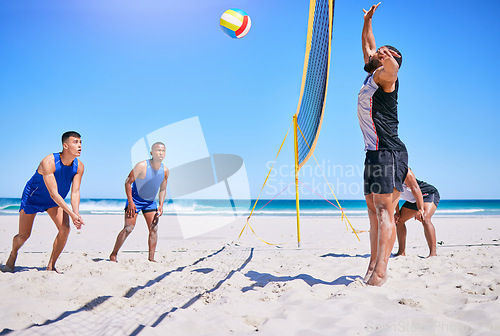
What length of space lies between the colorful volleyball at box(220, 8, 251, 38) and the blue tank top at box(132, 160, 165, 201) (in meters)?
2.36

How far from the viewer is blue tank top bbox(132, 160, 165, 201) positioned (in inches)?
138

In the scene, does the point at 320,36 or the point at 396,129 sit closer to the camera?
the point at 396,129

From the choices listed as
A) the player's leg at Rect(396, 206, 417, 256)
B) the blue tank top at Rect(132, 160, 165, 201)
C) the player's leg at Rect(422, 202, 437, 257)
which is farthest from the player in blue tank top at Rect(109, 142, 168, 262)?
the player's leg at Rect(422, 202, 437, 257)

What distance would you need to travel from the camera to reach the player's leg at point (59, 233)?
278 centimetres

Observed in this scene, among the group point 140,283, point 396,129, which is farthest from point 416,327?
point 140,283

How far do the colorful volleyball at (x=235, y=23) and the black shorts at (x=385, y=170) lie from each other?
3.28 metres

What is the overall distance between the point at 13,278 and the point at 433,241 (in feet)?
12.2

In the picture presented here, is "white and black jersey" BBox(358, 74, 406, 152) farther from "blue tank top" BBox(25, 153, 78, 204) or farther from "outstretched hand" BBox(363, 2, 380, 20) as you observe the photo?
"blue tank top" BBox(25, 153, 78, 204)

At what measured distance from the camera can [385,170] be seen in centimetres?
207

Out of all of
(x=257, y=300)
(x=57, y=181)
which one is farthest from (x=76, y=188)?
(x=257, y=300)

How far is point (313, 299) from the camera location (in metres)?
1.80

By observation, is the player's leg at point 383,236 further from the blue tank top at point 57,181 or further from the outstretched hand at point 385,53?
the blue tank top at point 57,181

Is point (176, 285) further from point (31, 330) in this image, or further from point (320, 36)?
point (320, 36)

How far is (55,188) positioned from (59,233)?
439 mm
